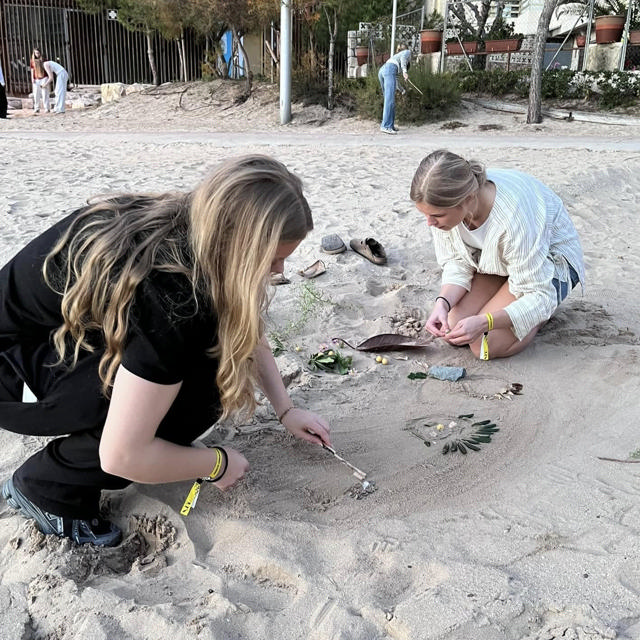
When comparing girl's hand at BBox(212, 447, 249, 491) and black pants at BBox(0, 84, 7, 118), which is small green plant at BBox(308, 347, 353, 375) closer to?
girl's hand at BBox(212, 447, 249, 491)

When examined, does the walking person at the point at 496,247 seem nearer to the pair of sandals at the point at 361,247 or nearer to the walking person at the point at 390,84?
the pair of sandals at the point at 361,247

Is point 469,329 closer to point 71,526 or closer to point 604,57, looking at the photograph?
point 71,526

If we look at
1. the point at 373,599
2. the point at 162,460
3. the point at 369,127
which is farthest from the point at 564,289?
the point at 369,127

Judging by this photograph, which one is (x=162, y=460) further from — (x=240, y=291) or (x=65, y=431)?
(x=240, y=291)

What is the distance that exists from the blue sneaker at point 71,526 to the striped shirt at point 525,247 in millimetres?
1923

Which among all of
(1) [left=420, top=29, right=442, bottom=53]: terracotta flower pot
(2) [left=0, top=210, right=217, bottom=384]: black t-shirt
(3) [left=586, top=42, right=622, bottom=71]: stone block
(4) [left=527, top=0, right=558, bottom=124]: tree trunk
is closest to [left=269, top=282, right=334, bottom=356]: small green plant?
(2) [left=0, top=210, right=217, bottom=384]: black t-shirt

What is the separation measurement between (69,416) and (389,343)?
182 cm

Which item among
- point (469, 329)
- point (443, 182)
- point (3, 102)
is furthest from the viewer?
point (3, 102)

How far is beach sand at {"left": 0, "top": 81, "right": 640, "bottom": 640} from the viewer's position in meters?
1.74

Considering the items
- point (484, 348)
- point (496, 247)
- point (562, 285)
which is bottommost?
point (484, 348)

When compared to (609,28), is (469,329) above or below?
below

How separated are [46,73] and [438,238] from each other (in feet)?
50.6

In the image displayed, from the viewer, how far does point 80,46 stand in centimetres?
1906

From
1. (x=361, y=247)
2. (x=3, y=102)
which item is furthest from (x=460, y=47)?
(x=361, y=247)
